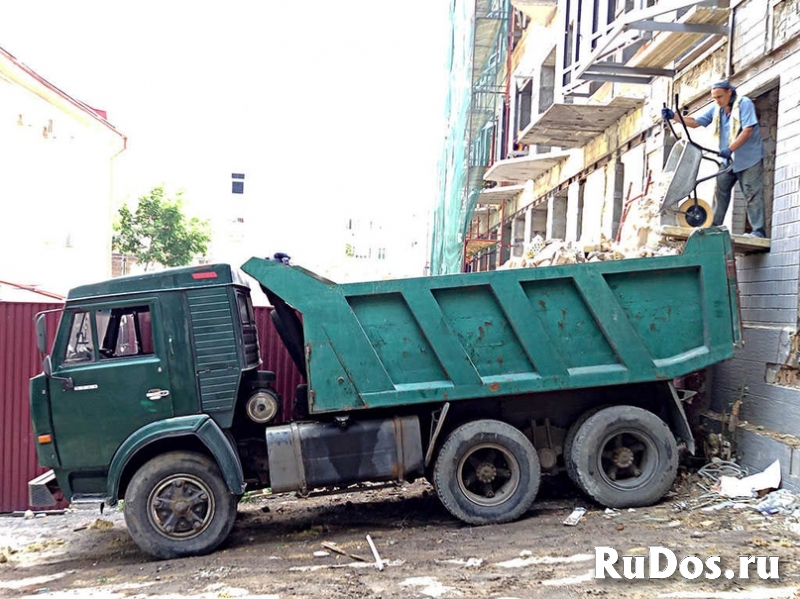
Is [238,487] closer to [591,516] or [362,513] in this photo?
[362,513]

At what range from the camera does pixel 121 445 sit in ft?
20.6

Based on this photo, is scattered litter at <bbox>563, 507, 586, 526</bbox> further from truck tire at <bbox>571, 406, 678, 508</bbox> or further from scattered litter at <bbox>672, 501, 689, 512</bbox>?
scattered litter at <bbox>672, 501, 689, 512</bbox>

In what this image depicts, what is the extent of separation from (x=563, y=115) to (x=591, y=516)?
7108 mm

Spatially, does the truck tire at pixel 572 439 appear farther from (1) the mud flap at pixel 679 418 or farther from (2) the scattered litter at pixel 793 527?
(2) the scattered litter at pixel 793 527

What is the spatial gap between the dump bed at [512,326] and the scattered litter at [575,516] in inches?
44.0

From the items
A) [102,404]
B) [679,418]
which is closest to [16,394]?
[102,404]

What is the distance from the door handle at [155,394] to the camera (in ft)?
20.7

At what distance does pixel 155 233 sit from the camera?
3841 centimetres

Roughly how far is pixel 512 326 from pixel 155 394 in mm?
3145

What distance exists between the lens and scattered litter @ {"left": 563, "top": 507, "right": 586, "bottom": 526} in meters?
Answer: 6.29

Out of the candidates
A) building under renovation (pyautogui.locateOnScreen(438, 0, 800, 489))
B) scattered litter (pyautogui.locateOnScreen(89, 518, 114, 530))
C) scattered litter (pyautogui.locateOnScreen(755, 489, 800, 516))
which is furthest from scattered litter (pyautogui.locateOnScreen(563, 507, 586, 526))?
scattered litter (pyautogui.locateOnScreen(89, 518, 114, 530))

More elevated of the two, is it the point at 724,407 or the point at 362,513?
the point at 724,407

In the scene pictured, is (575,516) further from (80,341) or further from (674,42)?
(674,42)

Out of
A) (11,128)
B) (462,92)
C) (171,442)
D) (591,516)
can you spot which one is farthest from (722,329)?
(11,128)
